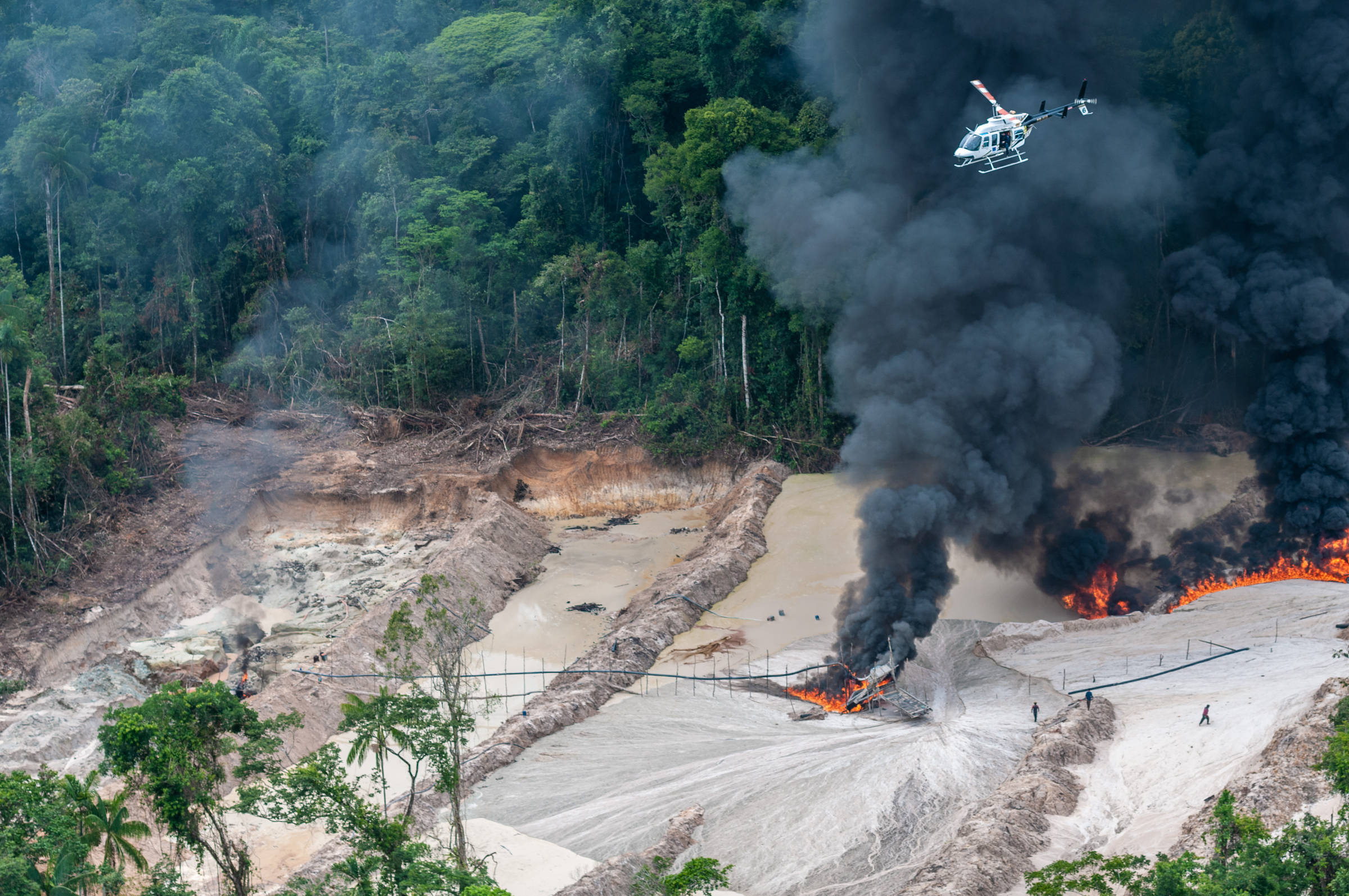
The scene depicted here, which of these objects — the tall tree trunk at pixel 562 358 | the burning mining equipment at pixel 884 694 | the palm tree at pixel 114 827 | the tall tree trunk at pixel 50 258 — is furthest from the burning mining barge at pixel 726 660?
the tall tree trunk at pixel 50 258

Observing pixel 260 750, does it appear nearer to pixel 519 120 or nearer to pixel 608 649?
pixel 608 649

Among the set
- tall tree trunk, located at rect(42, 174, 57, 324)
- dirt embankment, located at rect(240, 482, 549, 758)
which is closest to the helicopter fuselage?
dirt embankment, located at rect(240, 482, 549, 758)

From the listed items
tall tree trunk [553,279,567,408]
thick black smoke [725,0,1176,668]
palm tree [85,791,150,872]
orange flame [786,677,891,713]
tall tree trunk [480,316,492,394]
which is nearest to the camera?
palm tree [85,791,150,872]

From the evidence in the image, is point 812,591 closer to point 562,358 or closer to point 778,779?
point 778,779

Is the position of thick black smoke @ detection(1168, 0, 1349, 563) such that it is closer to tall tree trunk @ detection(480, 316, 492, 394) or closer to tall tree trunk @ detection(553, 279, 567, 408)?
tall tree trunk @ detection(553, 279, 567, 408)

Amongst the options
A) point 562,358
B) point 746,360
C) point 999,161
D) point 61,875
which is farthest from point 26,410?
point 999,161

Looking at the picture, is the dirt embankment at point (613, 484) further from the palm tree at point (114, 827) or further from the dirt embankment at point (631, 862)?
the palm tree at point (114, 827)

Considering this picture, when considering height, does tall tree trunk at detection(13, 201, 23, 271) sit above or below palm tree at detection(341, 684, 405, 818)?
above
